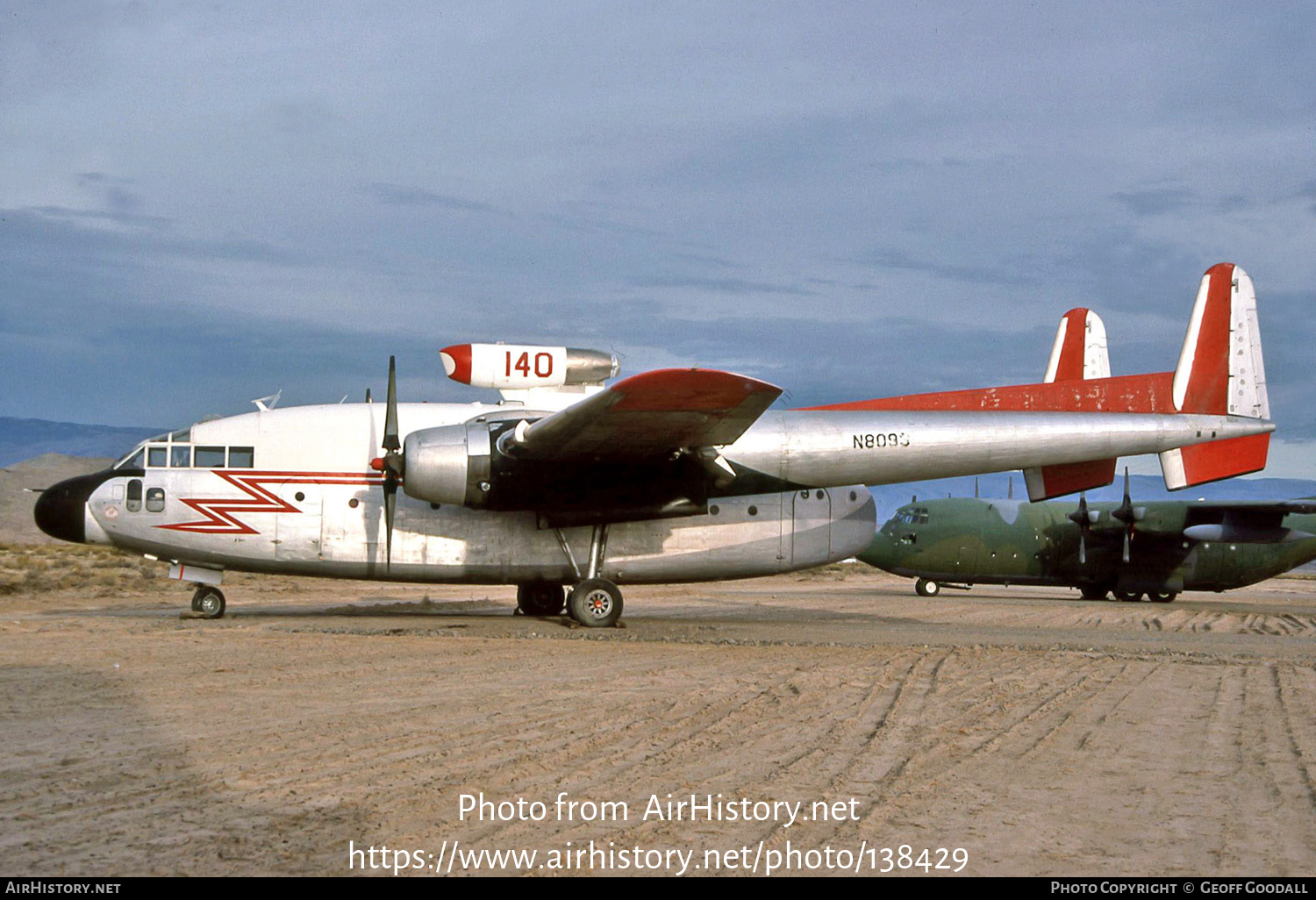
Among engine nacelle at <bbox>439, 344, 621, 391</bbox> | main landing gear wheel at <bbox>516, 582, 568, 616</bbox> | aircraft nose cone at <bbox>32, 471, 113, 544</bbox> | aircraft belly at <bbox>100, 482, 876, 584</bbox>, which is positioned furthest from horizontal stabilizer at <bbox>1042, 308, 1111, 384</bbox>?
aircraft nose cone at <bbox>32, 471, 113, 544</bbox>

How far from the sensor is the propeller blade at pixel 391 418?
15.0 meters

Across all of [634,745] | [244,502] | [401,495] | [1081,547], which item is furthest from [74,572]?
[1081,547]

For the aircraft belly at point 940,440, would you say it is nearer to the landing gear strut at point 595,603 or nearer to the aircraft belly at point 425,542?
the aircraft belly at point 425,542

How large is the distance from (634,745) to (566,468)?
7996 millimetres

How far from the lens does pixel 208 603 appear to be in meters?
16.1

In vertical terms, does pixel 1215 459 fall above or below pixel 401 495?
above

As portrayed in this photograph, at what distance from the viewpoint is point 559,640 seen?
13891 mm

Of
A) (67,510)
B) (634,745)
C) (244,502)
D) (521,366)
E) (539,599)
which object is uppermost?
(521,366)

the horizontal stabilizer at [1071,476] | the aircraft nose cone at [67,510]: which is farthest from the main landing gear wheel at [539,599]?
the horizontal stabilizer at [1071,476]

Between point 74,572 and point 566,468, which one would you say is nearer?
point 566,468

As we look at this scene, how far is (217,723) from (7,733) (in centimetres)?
126

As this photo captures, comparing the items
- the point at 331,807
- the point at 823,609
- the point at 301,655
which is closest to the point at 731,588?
the point at 823,609

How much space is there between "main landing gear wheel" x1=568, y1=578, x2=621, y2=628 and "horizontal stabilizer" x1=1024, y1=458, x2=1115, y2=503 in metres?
6.28

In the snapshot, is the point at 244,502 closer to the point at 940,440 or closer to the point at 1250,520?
the point at 940,440
